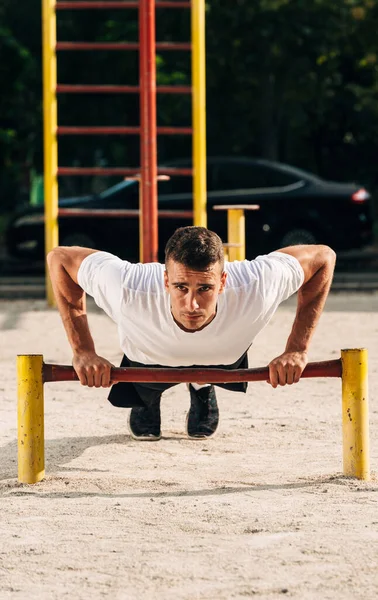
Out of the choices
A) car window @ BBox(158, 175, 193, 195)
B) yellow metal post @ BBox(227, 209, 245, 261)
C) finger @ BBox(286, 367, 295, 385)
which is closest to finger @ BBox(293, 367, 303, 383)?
finger @ BBox(286, 367, 295, 385)

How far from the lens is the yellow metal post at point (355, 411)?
536 cm

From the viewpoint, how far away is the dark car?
16.3 meters

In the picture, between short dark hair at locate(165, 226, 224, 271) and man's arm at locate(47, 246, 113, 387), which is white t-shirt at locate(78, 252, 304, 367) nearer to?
man's arm at locate(47, 246, 113, 387)

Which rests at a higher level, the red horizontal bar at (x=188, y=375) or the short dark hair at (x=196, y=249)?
the short dark hair at (x=196, y=249)

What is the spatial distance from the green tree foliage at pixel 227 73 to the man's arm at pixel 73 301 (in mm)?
15618

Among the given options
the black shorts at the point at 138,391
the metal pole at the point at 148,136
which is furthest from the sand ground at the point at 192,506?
the metal pole at the point at 148,136

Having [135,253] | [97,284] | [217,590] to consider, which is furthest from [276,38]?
[217,590]

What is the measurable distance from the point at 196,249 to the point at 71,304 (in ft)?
2.51

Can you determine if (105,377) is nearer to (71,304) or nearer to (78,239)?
(71,304)

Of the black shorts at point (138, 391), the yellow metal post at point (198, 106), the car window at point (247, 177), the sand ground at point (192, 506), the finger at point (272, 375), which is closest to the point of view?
the sand ground at point (192, 506)

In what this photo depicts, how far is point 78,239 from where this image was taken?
1645cm

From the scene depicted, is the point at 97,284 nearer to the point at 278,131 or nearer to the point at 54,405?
the point at 54,405

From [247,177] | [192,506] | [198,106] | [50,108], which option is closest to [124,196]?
[247,177]

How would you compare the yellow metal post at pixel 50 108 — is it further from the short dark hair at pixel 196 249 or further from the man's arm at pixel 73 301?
the short dark hair at pixel 196 249
